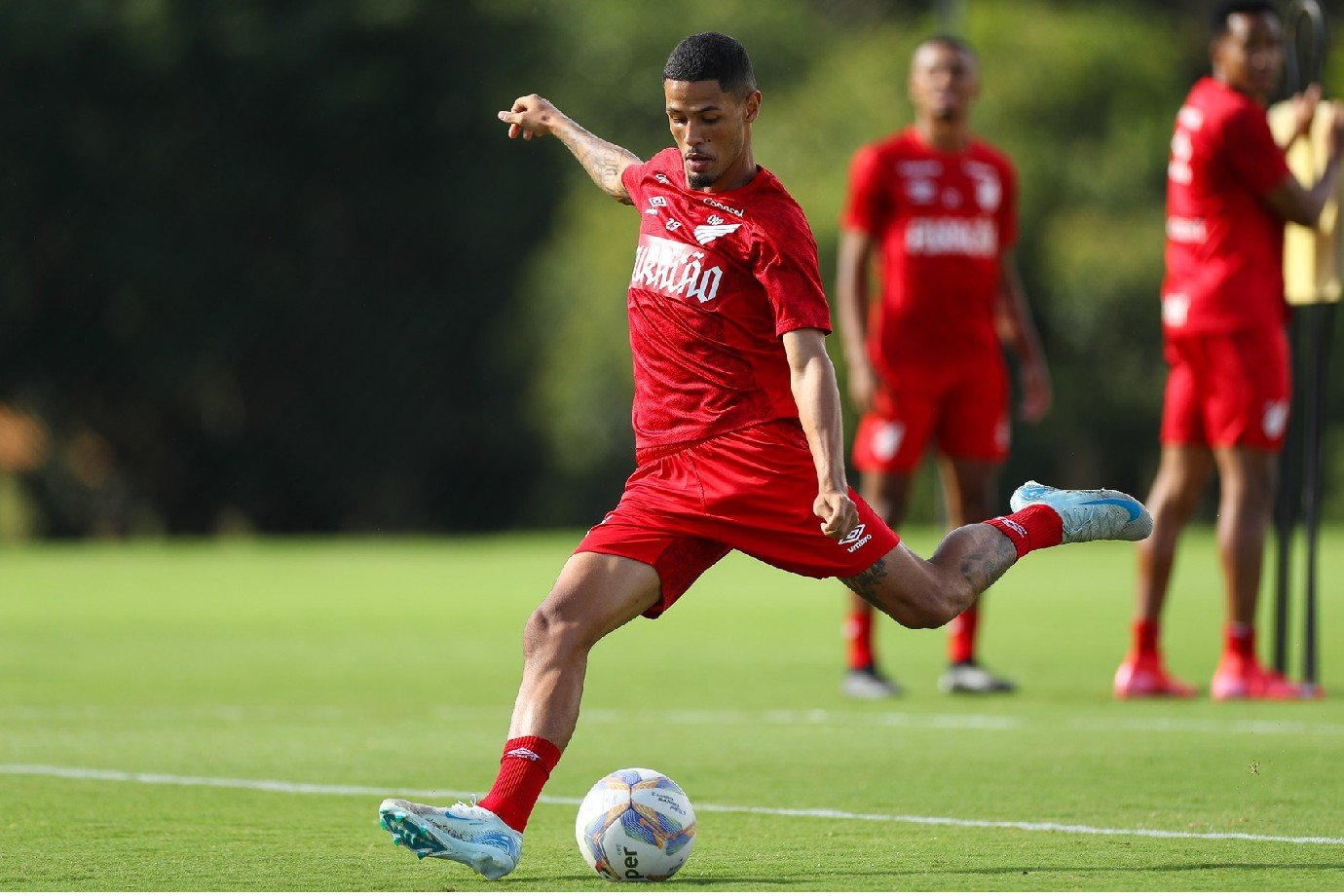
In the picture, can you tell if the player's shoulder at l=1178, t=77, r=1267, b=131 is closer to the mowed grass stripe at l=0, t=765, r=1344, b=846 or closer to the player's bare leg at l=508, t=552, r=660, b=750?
the mowed grass stripe at l=0, t=765, r=1344, b=846

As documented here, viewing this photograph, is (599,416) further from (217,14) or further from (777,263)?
(777,263)

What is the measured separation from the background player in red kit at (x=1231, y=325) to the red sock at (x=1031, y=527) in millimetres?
2969

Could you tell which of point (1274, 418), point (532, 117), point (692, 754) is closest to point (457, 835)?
point (532, 117)

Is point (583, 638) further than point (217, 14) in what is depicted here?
No

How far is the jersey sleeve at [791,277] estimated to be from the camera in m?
6.21

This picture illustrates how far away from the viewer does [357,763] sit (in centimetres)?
828

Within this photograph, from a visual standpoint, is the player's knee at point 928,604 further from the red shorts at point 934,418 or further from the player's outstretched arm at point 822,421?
the red shorts at point 934,418

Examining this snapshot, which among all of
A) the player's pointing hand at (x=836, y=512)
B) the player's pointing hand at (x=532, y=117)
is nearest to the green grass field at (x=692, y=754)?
the player's pointing hand at (x=836, y=512)

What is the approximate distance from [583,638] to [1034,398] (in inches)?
224

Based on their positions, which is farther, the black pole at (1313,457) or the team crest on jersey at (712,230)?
the black pole at (1313,457)

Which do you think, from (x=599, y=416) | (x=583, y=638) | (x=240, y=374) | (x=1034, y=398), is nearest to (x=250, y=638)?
(x=1034, y=398)

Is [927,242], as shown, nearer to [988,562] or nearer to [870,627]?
[870,627]

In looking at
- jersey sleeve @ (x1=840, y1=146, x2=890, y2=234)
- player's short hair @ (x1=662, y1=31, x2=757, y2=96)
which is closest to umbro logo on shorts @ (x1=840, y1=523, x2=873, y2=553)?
player's short hair @ (x1=662, y1=31, x2=757, y2=96)

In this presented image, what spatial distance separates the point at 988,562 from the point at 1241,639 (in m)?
3.63
